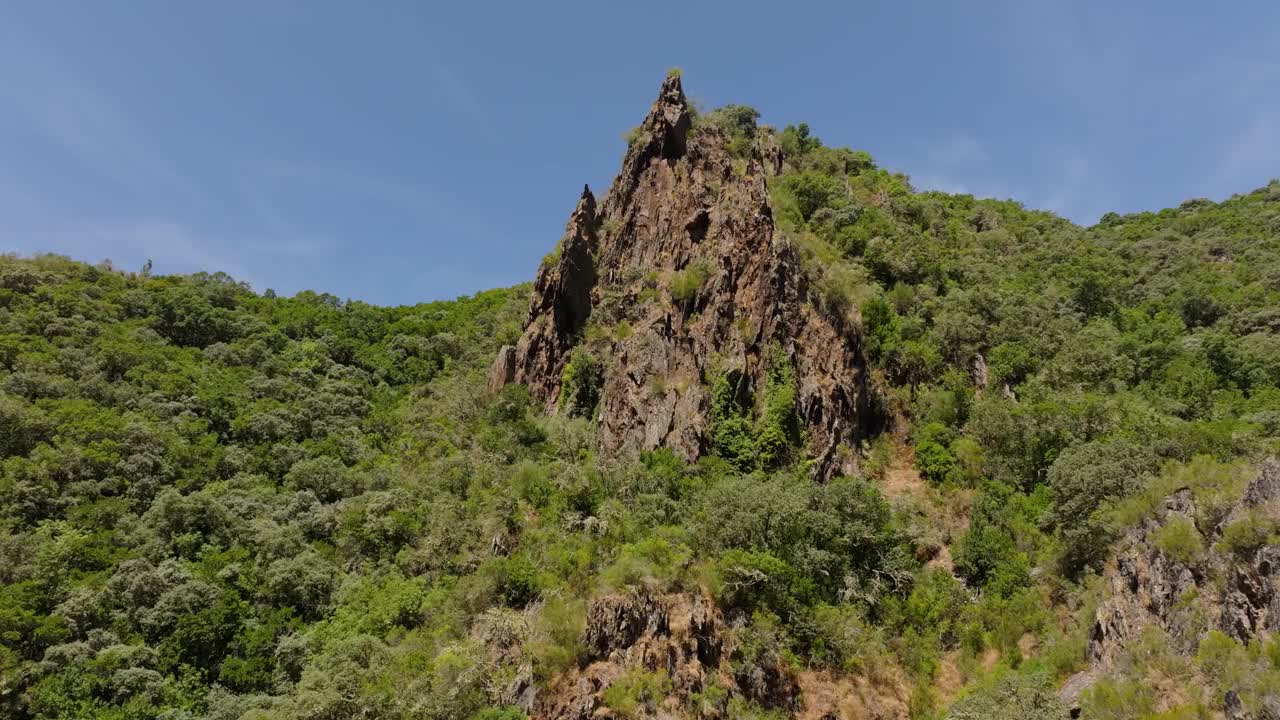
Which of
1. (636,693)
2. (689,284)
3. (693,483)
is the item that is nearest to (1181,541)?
(636,693)

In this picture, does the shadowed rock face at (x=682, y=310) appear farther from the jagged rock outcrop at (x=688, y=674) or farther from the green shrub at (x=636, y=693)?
the green shrub at (x=636, y=693)

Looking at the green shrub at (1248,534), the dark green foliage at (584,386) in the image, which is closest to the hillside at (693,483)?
the green shrub at (1248,534)

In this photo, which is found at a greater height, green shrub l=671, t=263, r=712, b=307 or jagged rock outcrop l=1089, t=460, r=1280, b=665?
green shrub l=671, t=263, r=712, b=307

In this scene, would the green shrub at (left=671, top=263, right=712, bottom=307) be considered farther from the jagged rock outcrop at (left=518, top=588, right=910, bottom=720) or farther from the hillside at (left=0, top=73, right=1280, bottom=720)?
the jagged rock outcrop at (left=518, top=588, right=910, bottom=720)

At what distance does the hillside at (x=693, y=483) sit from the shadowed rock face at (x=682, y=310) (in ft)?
0.67

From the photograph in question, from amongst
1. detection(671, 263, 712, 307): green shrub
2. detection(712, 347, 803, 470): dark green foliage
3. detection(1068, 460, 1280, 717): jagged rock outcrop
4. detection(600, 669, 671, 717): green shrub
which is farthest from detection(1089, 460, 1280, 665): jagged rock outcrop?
detection(671, 263, 712, 307): green shrub

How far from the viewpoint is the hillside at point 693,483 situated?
884 inches

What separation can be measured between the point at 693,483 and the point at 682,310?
36.5 ft

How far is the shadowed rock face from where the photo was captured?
3494 cm

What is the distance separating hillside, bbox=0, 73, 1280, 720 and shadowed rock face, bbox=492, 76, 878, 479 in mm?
205

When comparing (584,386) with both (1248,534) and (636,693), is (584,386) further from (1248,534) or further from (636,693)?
(1248,534)

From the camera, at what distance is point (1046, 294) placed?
44812 mm

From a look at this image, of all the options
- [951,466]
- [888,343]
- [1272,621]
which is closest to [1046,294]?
[888,343]

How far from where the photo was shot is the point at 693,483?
31328 millimetres
